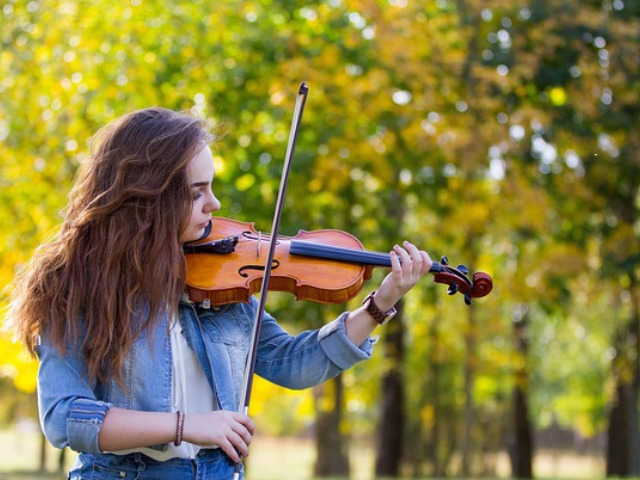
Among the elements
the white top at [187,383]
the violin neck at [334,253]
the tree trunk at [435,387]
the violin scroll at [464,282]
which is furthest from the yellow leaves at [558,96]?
the white top at [187,383]

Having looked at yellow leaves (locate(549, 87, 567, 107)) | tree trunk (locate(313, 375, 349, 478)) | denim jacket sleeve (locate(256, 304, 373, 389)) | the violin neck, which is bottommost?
tree trunk (locate(313, 375, 349, 478))

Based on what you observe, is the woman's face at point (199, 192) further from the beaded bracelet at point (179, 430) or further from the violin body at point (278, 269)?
the beaded bracelet at point (179, 430)

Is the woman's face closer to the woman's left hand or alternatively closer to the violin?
the violin

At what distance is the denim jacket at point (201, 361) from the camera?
2.19 m

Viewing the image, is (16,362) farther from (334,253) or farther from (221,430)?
(221,430)

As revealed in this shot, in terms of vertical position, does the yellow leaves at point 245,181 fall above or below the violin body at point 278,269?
above

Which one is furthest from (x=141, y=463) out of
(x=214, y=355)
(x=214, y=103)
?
(x=214, y=103)

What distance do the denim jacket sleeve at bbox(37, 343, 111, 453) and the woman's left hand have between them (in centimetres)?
76

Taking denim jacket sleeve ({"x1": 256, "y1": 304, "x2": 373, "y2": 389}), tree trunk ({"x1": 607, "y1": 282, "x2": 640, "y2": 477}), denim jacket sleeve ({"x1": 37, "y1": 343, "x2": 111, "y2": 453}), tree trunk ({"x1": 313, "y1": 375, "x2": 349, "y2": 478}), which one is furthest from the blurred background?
denim jacket sleeve ({"x1": 37, "y1": 343, "x2": 111, "y2": 453})

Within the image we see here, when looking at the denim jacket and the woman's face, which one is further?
the woman's face

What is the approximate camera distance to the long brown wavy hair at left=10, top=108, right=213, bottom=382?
2.28 metres

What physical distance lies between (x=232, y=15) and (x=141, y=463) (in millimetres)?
9272

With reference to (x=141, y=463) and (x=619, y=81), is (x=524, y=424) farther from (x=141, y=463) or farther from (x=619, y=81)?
(x=141, y=463)

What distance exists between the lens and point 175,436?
2203 millimetres
